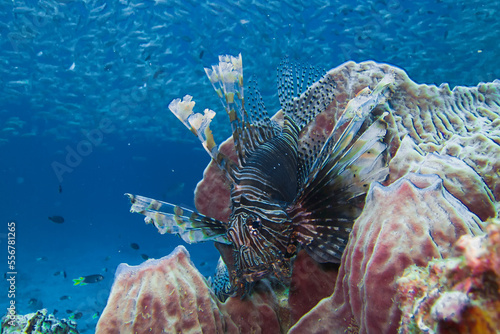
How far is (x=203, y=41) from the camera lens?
16344 millimetres

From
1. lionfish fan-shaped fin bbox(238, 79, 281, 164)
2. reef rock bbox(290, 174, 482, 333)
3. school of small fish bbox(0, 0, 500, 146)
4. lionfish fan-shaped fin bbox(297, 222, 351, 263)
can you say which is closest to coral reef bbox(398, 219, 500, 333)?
reef rock bbox(290, 174, 482, 333)

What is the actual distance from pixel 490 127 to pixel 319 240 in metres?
1.83

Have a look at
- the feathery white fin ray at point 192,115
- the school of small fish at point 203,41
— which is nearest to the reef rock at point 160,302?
the feathery white fin ray at point 192,115

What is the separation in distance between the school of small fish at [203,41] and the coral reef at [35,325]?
37.0ft

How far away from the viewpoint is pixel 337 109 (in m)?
3.12

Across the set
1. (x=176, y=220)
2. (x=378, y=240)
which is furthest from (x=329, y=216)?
(x=176, y=220)

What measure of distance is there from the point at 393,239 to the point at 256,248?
82 cm

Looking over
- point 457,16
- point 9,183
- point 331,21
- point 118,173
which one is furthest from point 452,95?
point 9,183

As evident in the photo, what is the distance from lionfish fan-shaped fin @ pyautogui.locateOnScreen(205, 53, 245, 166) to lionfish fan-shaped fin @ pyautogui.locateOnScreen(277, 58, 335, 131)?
2.43 feet

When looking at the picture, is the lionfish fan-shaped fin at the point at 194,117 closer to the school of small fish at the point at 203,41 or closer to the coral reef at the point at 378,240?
→ the coral reef at the point at 378,240

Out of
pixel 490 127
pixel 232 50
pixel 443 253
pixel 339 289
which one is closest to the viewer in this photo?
pixel 443 253

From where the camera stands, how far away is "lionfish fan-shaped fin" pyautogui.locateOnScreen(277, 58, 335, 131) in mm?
3027

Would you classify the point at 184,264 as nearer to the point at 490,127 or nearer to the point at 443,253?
the point at 443,253

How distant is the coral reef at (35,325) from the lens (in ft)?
7.50
